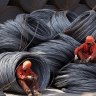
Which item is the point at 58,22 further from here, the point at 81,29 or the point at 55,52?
the point at 55,52

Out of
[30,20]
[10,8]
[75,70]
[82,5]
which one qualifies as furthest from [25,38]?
[82,5]

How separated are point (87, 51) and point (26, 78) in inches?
77.0

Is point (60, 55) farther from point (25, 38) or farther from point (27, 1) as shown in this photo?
point (27, 1)

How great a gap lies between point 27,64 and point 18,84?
0.50 metres

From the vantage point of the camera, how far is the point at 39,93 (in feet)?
27.8

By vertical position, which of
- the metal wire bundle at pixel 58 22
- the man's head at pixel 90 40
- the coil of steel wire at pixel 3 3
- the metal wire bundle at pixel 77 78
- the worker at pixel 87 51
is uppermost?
the coil of steel wire at pixel 3 3

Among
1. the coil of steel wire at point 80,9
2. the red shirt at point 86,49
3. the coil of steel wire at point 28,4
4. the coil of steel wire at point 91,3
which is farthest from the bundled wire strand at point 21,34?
the coil of steel wire at point 91,3

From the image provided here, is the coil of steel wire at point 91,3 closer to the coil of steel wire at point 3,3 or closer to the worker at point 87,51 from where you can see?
the coil of steel wire at point 3,3

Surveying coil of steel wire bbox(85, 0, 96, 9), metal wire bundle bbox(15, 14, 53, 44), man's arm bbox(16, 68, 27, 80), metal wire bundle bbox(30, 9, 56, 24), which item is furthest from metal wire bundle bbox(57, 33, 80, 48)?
coil of steel wire bbox(85, 0, 96, 9)

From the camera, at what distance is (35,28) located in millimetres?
10508

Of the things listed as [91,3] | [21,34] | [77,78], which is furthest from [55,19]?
[91,3]

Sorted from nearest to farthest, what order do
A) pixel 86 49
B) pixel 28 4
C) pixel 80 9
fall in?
pixel 86 49
pixel 28 4
pixel 80 9

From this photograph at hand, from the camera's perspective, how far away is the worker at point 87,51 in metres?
9.51

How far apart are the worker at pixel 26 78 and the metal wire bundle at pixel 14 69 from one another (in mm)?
124
